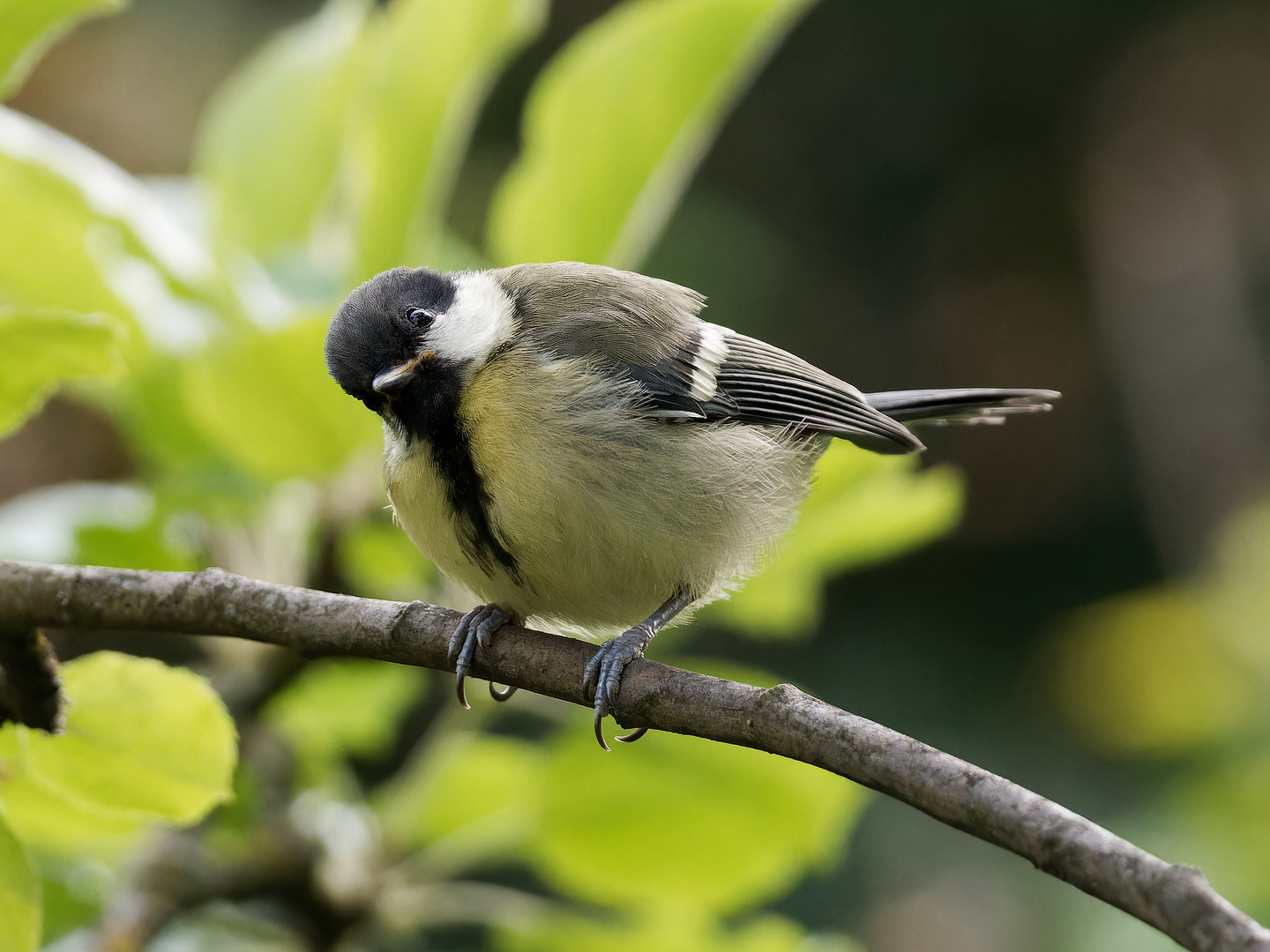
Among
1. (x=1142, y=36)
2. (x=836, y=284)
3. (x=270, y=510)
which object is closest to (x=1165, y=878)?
(x=270, y=510)

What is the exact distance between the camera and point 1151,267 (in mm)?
3697

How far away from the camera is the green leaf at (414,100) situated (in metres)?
1.33

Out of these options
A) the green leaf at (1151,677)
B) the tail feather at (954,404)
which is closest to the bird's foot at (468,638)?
the tail feather at (954,404)

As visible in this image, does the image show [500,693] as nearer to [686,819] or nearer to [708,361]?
[686,819]

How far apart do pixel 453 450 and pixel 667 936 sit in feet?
2.01

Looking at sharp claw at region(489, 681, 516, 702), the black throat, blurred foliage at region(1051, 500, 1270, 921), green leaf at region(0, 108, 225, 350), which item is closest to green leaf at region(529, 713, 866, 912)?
sharp claw at region(489, 681, 516, 702)

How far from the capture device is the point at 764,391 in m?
1.74

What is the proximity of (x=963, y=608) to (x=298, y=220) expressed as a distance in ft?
7.57

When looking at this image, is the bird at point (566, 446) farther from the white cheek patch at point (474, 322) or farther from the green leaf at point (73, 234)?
the green leaf at point (73, 234)

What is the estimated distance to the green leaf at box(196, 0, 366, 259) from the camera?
4.74 feet

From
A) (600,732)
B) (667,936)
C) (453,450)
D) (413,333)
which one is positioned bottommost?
(667,936)

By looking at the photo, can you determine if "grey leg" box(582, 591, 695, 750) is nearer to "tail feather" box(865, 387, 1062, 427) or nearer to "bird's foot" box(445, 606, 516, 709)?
"bird's foot" box(445, 606, 516, 709)

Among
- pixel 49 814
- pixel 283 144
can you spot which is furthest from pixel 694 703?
pixel 283 144

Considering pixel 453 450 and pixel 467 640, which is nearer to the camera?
pixel 467 640
